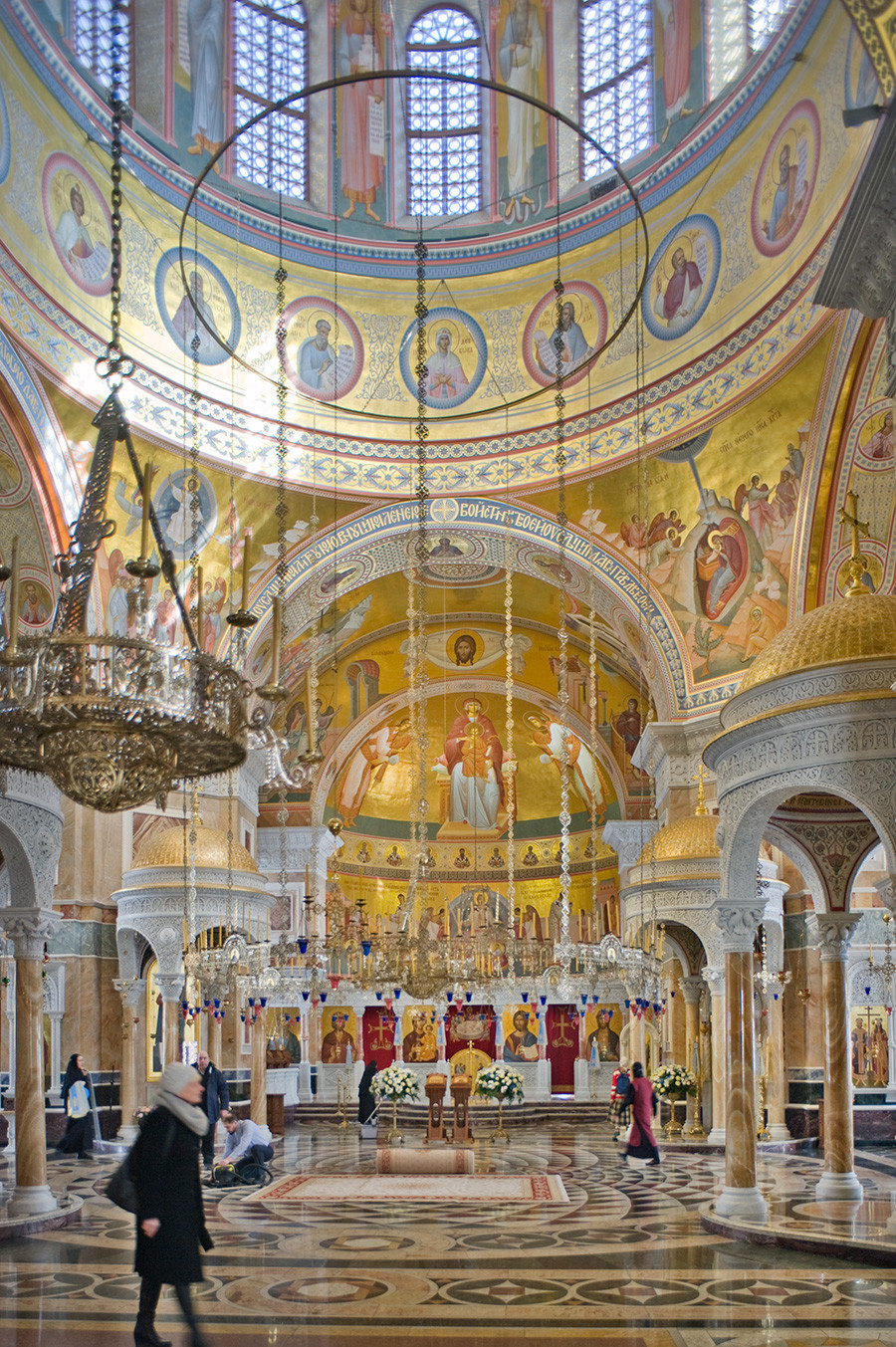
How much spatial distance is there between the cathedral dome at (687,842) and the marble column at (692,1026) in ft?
9.30

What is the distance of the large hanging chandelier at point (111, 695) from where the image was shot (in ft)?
22.9

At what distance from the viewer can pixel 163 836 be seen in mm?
18625

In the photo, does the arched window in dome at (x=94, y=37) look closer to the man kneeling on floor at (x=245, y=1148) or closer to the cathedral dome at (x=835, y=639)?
the cathedral dome at (x=835, y=639)

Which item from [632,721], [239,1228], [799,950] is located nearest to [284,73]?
[632,721]

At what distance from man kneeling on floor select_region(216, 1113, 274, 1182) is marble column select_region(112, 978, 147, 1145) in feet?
14.2

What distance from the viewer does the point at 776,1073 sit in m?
18.5

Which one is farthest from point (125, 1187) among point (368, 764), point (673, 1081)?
point (368, 764)

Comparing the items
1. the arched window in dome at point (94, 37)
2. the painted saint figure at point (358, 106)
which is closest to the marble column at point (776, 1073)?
the painted saint figure at point (358, 106)

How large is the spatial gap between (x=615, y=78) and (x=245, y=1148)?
50.9 ft

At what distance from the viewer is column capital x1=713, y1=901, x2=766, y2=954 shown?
443 inches

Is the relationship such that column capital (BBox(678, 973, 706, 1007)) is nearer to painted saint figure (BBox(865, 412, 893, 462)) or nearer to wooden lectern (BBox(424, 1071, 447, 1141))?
wooden lectern (BBox(424, 1071, 447, 1141))

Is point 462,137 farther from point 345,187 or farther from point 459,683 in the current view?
point 459,683

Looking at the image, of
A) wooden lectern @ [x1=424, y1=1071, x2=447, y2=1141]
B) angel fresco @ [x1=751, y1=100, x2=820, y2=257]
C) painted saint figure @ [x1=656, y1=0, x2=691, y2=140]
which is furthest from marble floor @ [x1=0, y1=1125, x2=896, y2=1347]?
painted saint figure @ [x1=656, y1=0, x2=691, y2=140]

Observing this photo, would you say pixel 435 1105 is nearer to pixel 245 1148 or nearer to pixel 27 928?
pixel 245 1148
